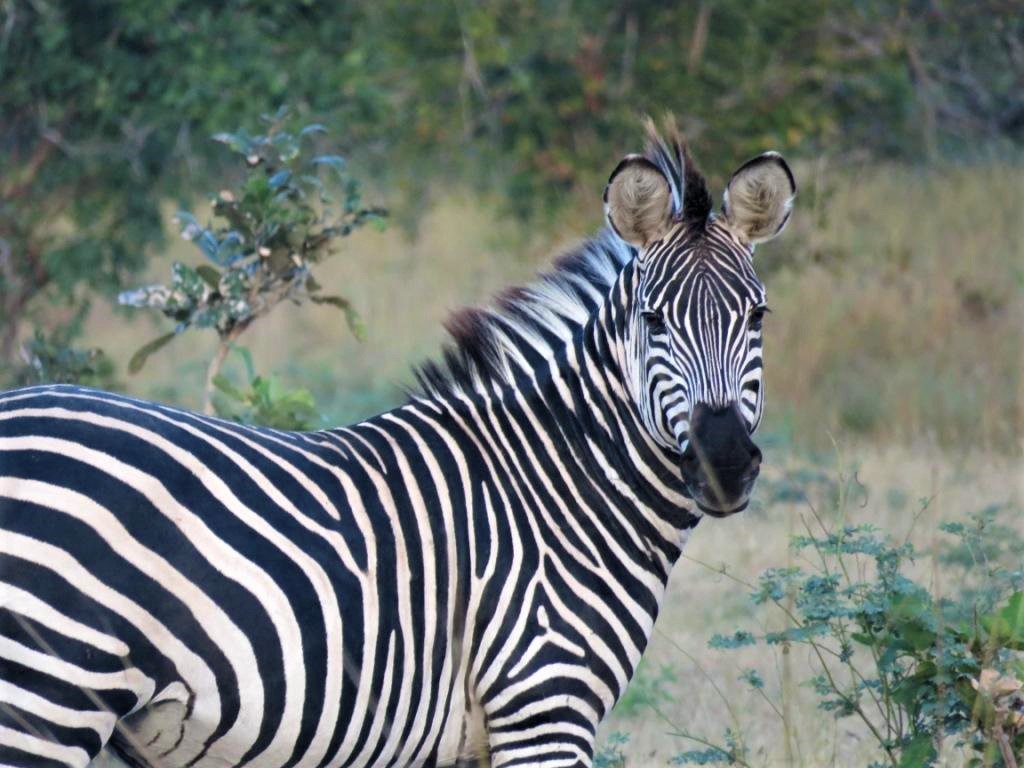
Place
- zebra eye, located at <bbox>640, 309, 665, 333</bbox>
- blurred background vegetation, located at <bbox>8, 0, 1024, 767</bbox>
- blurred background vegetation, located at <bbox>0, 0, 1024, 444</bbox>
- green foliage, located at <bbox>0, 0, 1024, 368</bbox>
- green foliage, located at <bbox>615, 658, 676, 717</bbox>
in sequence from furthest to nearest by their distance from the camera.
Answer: blurred background vegetation, located at <bbox>0, 0, 1024, 444</bbox>, green foliage, located at <bbox>0, 0, 1024, 368</bbox>, blurred background vegetation, located at <bbox>8, 0, 1024, 767</bbox>, green foliage, located at <bbox>615, 658, 676, 717</bbox>, zebra eye, located at <bbox>640, 309, 665, 333</bbox>

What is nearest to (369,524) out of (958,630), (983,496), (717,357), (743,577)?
(717,357)

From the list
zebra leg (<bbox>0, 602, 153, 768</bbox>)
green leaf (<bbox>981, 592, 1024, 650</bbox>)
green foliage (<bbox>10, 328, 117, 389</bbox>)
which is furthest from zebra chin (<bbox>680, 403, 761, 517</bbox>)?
green foliage (<bbox>10, 328, 117, 389</bbox>)

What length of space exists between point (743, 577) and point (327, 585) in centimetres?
461

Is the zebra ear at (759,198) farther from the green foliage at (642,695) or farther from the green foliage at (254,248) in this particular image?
the green foliage at (642,695)

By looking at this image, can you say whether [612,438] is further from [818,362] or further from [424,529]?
[818,362]

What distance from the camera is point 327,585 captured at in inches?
119

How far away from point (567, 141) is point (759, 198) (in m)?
8.51

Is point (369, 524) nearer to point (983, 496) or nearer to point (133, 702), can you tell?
point (133, 702)

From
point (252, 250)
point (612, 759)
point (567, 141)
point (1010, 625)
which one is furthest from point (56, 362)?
point (567, 141)

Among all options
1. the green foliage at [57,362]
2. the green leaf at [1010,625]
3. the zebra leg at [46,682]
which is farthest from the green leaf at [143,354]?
the green leaf at [1010,625]

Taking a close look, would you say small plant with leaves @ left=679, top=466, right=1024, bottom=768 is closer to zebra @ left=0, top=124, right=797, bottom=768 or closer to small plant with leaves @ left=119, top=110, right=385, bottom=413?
zebra @ left=0, top=124, right=797, bottom=768

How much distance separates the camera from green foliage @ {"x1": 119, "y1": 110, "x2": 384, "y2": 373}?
16.3 ft

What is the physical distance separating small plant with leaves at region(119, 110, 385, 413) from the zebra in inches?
62.3

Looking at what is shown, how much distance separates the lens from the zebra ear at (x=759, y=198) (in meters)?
3.54
